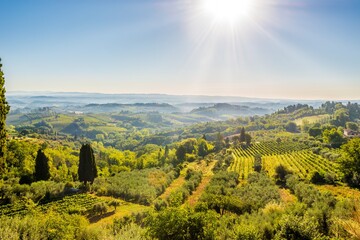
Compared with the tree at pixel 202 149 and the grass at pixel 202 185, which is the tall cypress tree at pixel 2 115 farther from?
the tree at pixel 202 149

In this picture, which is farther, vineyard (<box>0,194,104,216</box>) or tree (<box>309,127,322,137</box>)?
tree (<box>309,127,322,137</box>)

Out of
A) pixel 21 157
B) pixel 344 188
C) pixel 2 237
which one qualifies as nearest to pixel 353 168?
pixel 344 188

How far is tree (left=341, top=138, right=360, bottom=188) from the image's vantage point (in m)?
41.2

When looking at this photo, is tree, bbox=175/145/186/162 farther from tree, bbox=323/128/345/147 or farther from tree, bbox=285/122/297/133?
tree, bbox=285/122/297/133

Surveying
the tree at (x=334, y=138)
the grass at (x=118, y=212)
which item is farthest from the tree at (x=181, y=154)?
the tree at (x=334, y=138)

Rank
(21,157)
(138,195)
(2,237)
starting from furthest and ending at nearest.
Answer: (21,157) → (138,195) → (2,237)

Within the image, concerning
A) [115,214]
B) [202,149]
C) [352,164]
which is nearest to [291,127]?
[202,149]

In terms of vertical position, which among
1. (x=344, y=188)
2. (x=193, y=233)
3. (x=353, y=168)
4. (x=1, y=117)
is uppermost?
(x=1, y=117)

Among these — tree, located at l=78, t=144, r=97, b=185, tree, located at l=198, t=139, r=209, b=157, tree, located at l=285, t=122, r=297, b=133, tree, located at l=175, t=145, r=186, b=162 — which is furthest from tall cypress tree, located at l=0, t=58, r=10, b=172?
tree, located at l=285, t=122, r=297, b=133

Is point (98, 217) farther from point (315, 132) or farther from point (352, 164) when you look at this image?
point (315, 132)

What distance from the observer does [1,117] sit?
1533 centimetres

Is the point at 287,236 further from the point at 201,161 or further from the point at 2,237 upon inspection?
the point at 201,161

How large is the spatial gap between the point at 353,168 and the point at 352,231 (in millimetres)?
41606

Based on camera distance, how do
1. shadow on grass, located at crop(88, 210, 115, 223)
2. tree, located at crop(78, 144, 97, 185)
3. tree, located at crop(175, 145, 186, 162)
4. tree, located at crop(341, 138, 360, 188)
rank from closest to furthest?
shadow on grass, located at crop(88, 210, 115, 223)
tree, located at crop(341, 138, 360, 188)
tree, located at crop(78, 144, 97, 185)
tree, located at crop(175, 145, 186, 162)
